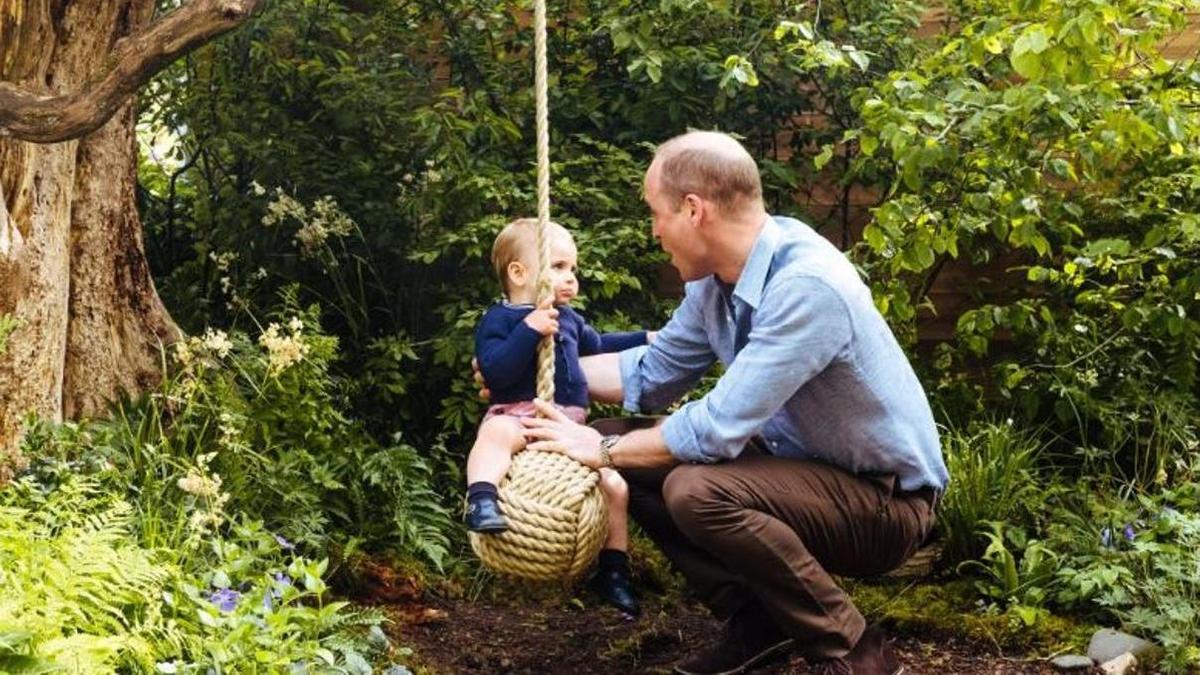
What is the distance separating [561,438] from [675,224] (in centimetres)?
62

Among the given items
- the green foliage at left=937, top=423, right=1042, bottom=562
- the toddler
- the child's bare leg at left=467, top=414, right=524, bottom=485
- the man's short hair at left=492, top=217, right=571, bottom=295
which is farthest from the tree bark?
the green foliage at left=937, top=423, right=1042, bottom=562

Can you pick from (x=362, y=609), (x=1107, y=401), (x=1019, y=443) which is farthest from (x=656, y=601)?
(x=1107, y=401)

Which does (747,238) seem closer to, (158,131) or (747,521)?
(747,521)

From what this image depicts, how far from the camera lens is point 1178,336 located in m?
5.67

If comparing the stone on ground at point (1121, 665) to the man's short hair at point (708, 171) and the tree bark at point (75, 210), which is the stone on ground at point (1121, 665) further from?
the tree bark at point (75, 210)

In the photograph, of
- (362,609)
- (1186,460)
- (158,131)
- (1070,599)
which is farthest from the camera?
(158,131)

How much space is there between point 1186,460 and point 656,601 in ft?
6.77

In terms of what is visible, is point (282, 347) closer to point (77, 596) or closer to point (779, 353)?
point (77, 596)

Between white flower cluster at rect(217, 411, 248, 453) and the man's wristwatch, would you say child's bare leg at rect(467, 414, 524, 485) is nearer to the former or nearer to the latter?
the man's wristwatch

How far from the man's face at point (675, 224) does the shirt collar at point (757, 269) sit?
0.13 m

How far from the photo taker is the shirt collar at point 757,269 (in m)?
3.77

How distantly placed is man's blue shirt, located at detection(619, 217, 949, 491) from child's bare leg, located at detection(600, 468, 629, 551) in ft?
0.96

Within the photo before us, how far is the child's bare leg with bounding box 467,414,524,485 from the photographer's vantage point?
156 inches

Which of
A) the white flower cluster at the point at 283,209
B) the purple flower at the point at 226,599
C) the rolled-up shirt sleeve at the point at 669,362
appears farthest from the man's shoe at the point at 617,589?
the white flower cluster at the point at 283,209
